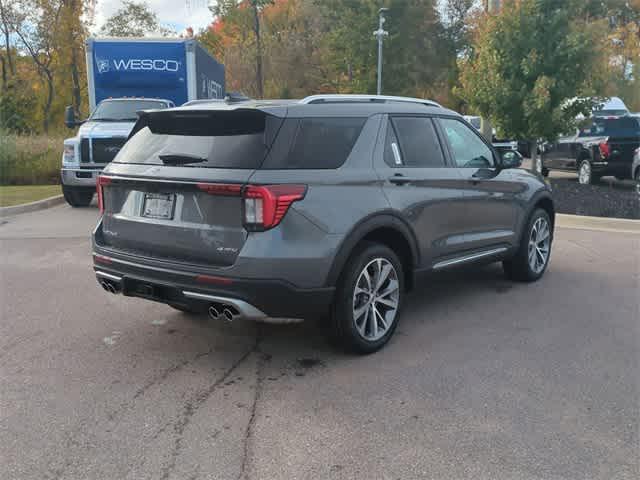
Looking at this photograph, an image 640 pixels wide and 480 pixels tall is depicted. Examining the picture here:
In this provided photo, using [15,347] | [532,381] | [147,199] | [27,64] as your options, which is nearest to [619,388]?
[532,381]

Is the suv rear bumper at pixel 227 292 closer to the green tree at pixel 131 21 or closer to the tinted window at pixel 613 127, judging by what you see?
the tinted window at pixel 613 127

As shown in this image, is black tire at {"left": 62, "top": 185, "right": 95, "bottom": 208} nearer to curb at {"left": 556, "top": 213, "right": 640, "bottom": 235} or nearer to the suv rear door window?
curb at {"left": 556, "top": 213, "right": 640, "bottom": 235}

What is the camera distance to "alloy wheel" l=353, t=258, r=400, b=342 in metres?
4.53

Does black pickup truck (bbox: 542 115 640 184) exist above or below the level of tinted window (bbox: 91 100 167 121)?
below

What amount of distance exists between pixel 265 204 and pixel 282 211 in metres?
0.12

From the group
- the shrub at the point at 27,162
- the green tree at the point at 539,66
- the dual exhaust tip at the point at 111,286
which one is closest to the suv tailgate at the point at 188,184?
the dual exhaust tip at the point at 111,286

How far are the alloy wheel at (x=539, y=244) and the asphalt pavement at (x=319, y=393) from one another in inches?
24.5

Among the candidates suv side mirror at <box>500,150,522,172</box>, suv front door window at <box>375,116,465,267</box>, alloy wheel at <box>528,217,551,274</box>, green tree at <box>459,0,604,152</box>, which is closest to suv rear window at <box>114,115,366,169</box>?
suv front door window at <box>375,116,465,267</box>

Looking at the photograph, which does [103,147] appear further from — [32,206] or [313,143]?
[313,143]

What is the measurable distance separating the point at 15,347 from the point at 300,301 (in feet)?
7.44

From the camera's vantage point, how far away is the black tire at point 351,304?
171 inches

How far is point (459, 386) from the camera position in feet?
13.3

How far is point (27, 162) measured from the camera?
58.7 feet

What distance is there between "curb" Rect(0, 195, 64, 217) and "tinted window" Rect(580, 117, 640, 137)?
1247 cm
